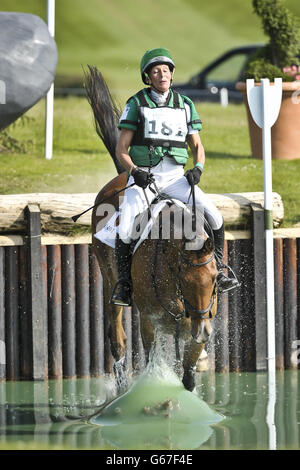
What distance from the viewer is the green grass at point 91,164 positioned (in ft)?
38.3

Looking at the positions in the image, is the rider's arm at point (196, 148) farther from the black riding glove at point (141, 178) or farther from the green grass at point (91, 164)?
the green grass at point (91, 164)

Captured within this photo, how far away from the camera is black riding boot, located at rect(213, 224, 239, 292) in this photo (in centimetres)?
736

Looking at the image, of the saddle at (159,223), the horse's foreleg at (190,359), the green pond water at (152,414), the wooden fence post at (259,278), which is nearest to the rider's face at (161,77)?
the saddle at (159,223)

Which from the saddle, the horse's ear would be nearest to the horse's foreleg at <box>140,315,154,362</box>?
the saddle

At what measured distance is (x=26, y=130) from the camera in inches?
582

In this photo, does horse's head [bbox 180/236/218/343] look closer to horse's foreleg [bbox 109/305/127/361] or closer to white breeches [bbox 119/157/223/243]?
white breeches [bbox 119/157/223/243]

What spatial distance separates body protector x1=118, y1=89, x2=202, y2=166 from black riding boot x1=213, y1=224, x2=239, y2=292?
615 millimetres

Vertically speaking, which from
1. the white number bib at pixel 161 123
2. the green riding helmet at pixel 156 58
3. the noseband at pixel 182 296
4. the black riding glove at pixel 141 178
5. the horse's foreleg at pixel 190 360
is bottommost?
the horse's foreleg at pixel 190 360

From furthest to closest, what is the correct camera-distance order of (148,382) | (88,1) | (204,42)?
(88,1), (204,42), (148,382)

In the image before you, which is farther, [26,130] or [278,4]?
[26,130]

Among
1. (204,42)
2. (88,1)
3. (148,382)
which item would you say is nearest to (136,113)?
(148,382)
